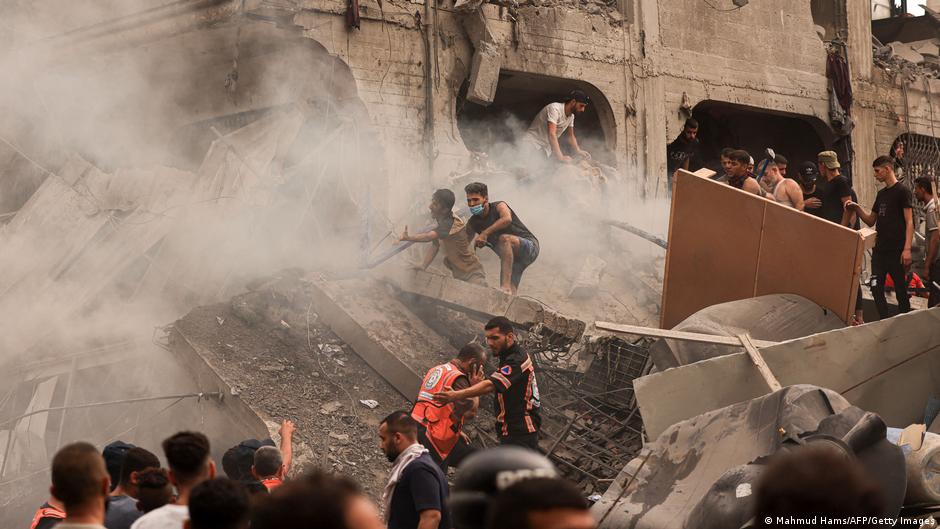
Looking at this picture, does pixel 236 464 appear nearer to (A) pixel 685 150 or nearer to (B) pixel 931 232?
(B) pixel 931 232

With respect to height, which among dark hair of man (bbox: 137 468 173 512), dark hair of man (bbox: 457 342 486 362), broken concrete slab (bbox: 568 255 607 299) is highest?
dark hair of man (bbox: 137 468 173 512)

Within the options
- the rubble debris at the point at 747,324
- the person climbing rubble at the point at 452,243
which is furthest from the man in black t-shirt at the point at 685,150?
the rubble debris at the point at 747,324

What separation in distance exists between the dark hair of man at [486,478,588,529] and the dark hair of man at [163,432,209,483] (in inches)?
69.5

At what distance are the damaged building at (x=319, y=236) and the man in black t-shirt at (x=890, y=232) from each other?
2.29 feet

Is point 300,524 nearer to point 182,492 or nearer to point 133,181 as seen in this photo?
point 182,492

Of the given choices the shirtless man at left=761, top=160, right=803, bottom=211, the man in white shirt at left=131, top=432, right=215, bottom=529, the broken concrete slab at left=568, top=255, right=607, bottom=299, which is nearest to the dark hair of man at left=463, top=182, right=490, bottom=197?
the broken concrete slab at left=568, top=255, right=607, bottom=299

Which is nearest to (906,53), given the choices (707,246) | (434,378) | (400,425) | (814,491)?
(707,246)

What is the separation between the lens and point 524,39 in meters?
13.5

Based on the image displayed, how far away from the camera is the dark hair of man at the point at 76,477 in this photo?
3.11 meters

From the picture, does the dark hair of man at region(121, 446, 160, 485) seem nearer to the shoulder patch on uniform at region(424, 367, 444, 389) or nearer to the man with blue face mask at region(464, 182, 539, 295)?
the shoulder patch on uniform at region(424, 367, 444, 389)

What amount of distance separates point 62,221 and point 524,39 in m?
6.09

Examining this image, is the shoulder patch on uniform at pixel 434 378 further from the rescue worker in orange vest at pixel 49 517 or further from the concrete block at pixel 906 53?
the concrete block at pixel 906 53

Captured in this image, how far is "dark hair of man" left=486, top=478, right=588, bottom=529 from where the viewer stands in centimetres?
198

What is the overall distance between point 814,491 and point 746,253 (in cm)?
747
